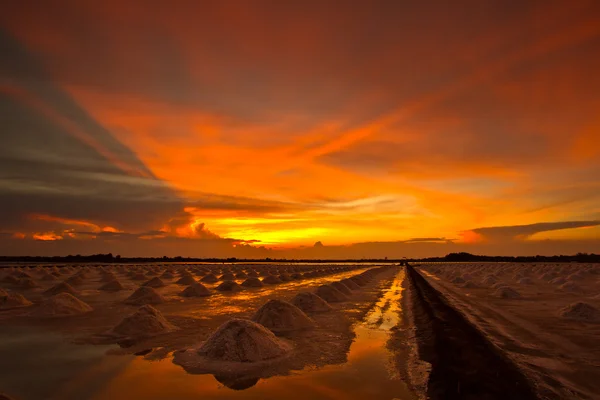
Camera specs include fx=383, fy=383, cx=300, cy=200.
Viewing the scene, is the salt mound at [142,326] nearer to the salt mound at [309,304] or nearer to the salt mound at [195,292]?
the salt mound at [309,304]

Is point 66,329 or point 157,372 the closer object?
point 157,372

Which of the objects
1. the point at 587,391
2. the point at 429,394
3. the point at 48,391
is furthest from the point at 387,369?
the point at 48,391

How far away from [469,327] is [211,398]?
32.0ft

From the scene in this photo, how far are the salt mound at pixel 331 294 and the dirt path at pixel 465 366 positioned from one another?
7.96 m

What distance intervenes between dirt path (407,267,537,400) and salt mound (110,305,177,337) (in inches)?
309

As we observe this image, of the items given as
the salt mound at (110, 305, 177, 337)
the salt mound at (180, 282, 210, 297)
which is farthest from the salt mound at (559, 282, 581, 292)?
the salt mound at (110, 305, 177, 337)

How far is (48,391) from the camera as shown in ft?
22.9

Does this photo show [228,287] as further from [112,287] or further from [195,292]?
[112,287]

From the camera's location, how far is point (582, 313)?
14.9 metres

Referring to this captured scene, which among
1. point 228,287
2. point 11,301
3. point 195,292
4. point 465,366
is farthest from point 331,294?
point 11,301

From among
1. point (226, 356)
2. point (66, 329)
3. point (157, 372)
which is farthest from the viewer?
point (66, 329)

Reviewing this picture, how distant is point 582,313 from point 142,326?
16.1 m

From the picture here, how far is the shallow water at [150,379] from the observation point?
6.79 meters

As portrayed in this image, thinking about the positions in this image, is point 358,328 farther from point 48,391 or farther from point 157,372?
point 48,391
